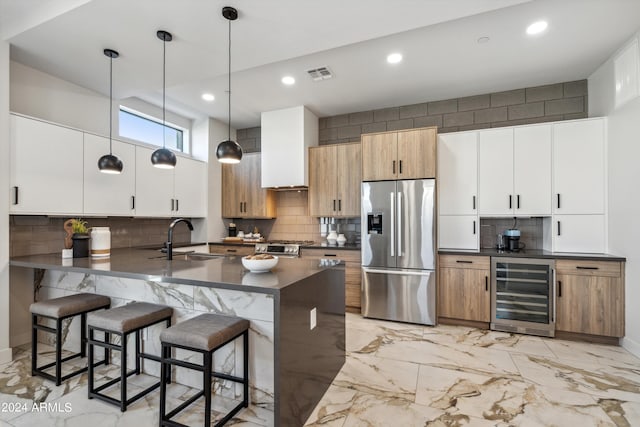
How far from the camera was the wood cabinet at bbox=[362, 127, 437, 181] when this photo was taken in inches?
150


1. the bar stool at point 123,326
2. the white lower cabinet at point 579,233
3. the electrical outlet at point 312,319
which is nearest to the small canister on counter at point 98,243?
the bar stool at point 123,326

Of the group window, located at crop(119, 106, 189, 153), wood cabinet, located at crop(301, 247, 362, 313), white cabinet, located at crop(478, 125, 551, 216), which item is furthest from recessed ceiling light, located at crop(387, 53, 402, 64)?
window, located at crop(119, 106, 189, 153)

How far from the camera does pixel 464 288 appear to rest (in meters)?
3.68

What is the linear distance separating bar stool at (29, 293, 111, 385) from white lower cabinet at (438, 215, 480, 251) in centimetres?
371

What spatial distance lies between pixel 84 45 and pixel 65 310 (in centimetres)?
231

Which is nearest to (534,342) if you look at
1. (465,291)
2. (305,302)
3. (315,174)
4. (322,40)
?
(465,291)

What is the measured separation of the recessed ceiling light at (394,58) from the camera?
317cm

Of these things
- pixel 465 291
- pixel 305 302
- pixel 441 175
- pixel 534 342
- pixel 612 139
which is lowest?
pixel 534 342

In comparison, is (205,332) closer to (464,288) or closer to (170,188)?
(464,288)

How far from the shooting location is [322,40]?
8.51 feet

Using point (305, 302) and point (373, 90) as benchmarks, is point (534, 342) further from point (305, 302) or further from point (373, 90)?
point (373, 90)

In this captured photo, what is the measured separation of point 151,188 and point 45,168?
1.24 metres

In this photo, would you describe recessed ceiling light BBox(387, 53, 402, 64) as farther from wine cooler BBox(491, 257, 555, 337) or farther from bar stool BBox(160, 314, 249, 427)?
bar stool BBox(160, 314, 249, 427)

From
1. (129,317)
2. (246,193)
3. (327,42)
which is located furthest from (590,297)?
(246,193)
